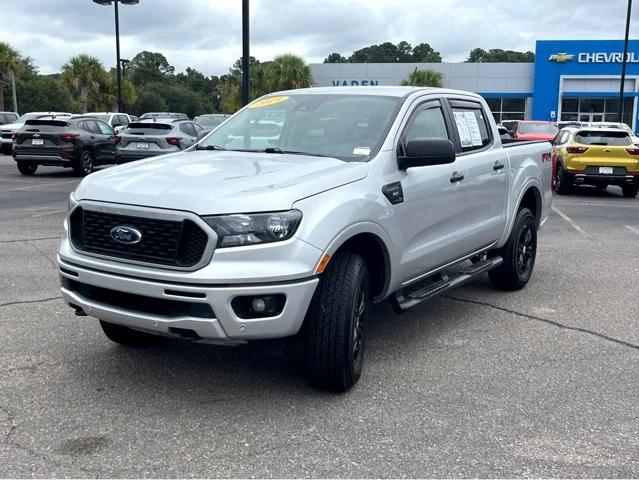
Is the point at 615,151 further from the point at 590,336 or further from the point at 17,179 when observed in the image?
the point at 17,179

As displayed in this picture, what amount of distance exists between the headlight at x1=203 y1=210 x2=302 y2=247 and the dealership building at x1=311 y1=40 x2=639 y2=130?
149 ft

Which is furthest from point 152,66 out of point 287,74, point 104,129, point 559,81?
point 104,129

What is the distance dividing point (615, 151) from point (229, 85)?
5776 centimetres

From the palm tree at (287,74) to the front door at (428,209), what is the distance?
4010cm

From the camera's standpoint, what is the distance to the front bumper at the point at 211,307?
369cm

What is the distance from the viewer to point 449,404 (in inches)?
164

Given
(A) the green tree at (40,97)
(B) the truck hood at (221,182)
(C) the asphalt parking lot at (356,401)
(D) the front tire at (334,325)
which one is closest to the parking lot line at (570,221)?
(C) the asphalt parking lot at (356,401)

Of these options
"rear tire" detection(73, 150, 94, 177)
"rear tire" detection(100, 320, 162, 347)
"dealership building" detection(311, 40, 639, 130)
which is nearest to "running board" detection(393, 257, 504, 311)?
"rear tire" detection(100, 320, 162, 347)

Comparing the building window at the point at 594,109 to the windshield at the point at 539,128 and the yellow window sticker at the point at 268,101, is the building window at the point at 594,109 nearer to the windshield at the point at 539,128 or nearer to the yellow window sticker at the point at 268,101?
the windshield at the point at 539,128

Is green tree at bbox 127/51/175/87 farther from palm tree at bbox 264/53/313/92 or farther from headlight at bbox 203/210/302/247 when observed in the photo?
headlight at bbox 203/210/302/247

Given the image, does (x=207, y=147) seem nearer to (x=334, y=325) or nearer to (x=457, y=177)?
(x=457, y=177)

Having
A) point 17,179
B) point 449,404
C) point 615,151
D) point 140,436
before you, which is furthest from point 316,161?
point 17,179

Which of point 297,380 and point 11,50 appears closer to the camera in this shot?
point 297,380

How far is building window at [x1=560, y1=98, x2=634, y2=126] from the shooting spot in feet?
151
